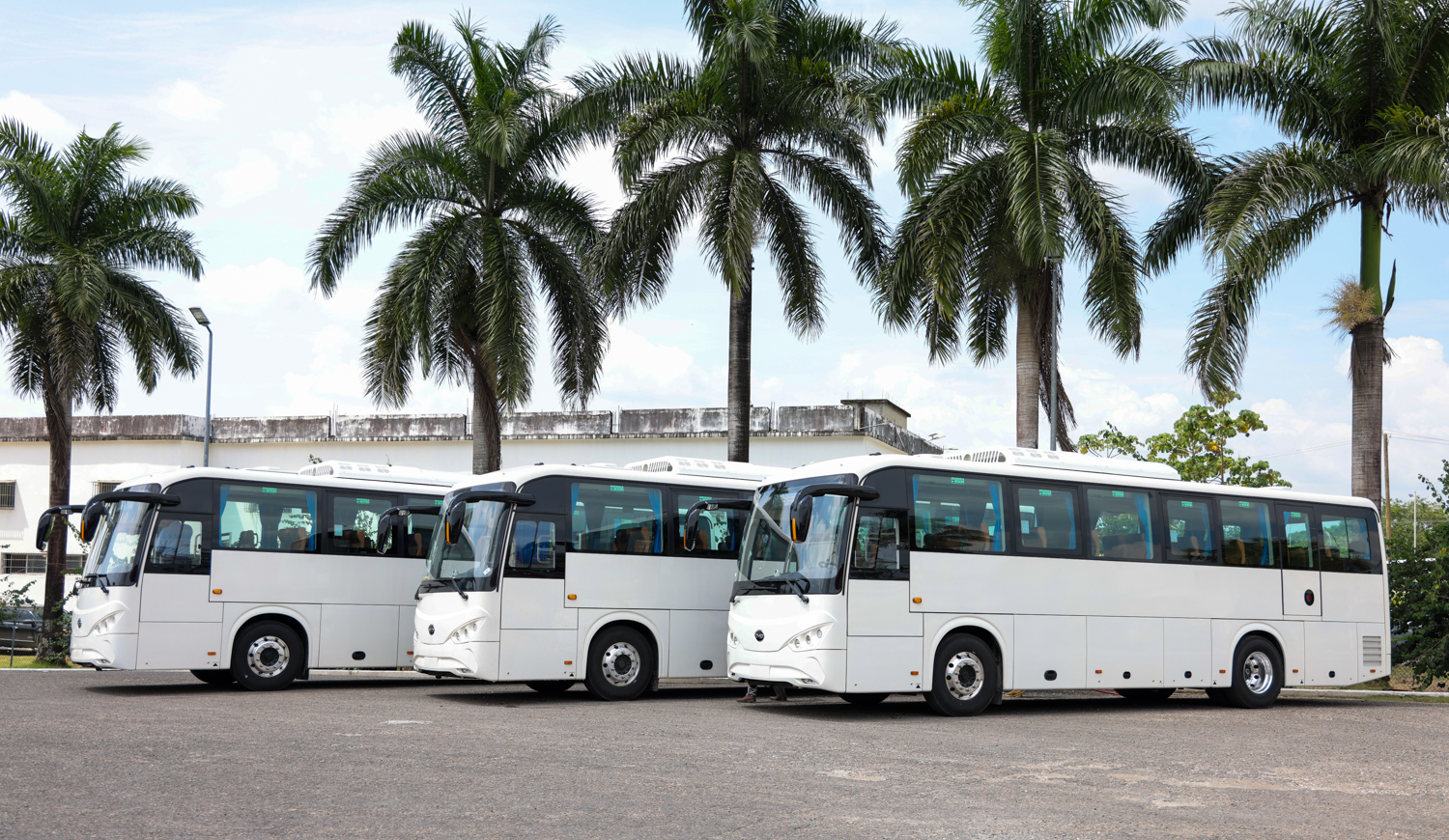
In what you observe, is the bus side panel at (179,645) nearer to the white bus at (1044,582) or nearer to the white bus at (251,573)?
the white bus at (251,573)

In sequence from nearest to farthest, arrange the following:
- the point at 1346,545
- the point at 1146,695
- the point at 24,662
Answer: the point at 1346,545 → the point at 1146,695 → the point at 24,662

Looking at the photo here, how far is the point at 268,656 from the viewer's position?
17594 mm

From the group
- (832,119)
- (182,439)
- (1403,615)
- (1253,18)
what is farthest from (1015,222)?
(182,439)

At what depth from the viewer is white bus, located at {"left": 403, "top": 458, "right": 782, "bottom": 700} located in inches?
609

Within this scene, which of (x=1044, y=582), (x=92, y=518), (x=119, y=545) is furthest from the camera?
(x=92, y=518)

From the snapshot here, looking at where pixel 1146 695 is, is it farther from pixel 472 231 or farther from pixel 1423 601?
pixel 472 231

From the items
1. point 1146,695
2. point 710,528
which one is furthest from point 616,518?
point 1146,695

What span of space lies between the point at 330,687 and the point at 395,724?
269 inches

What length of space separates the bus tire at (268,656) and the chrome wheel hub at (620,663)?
4.61 meters

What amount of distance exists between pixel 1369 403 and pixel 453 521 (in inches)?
563

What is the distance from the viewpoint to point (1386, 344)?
810 inches

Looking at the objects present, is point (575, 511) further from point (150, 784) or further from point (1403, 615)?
point (1403, 615)

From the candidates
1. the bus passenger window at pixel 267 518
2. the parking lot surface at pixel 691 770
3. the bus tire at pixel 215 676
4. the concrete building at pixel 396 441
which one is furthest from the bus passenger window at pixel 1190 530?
the concrete building at pixel 396 441

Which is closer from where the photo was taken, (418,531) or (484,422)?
(418,531)
